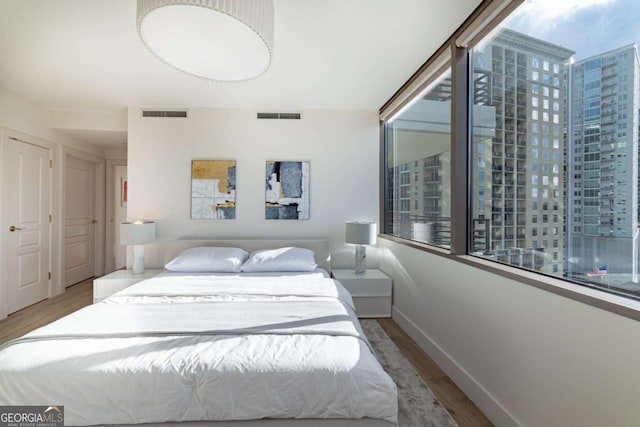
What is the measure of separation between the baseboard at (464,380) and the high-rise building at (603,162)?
90 centimetres

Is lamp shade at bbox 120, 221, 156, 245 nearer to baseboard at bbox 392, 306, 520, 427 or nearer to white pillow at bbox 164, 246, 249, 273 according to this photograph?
white pillow at bbox 164, 246, 249, 273

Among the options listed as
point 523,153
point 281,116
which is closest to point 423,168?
point 523,153

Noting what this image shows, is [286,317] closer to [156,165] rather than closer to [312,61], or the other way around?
[312,61]

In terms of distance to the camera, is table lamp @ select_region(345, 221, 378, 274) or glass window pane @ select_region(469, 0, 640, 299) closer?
glass window pane @ select_region(469, 0, 640, 299)

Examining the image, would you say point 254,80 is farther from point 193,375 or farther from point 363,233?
point 193,375

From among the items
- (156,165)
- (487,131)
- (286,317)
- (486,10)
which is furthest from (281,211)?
(486,10)

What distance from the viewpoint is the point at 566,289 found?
4.16 feet

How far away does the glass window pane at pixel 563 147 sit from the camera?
1.16m

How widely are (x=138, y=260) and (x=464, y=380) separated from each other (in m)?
3.37

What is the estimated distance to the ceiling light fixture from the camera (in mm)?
1302

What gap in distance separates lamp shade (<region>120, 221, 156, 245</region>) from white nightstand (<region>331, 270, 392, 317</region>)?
2215 millimetres

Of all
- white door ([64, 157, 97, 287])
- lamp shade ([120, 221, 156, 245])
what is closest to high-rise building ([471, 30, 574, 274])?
lamp shade ([120, 221, 156, 245])

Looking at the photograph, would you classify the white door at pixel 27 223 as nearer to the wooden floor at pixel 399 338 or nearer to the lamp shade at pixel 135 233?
the wooden floor at pixel 399 338

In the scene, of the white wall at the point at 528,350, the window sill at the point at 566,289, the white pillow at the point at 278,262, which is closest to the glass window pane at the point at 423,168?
the white wall at the point at 528,350
